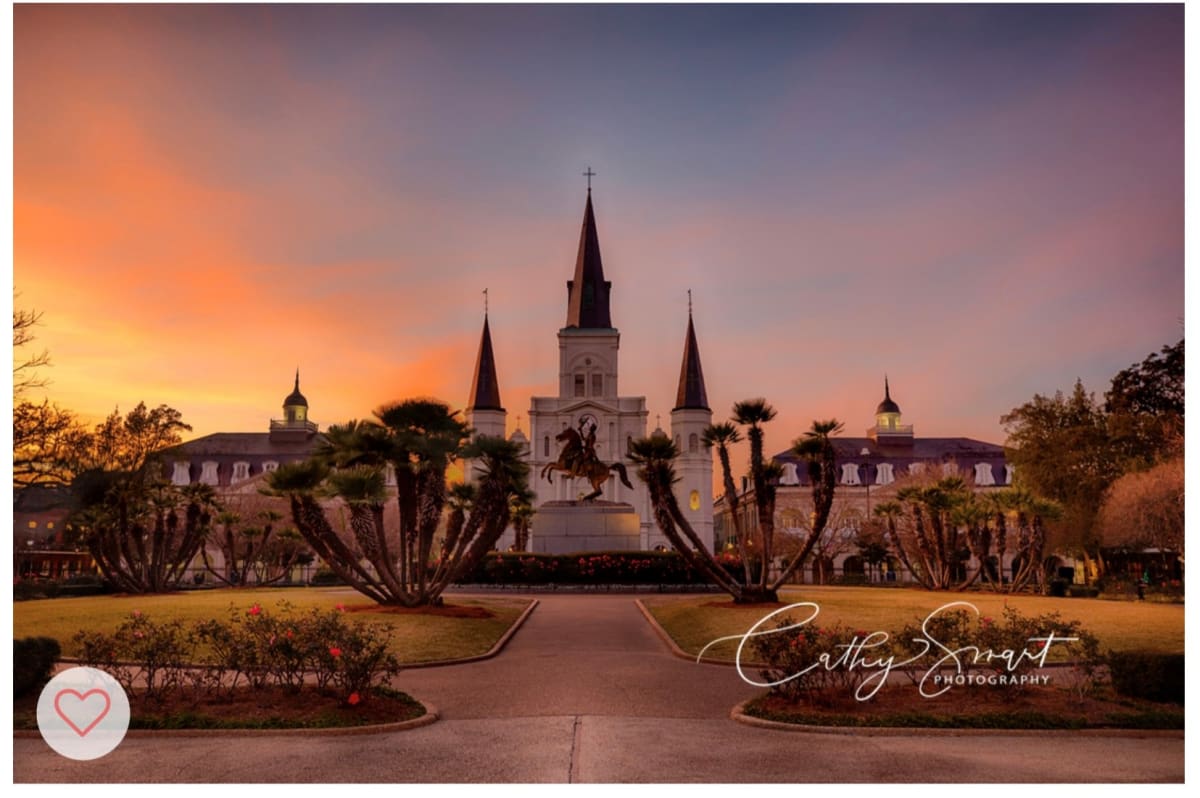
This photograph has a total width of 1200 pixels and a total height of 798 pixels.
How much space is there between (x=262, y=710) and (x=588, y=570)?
3008cm

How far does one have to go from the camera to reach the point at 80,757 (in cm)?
1090

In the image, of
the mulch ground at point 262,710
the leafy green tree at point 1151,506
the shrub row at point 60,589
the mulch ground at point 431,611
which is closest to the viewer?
the mulch ground at point 262,710

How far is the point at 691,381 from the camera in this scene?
10481 centimetres

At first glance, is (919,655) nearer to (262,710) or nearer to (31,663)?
(262,710)

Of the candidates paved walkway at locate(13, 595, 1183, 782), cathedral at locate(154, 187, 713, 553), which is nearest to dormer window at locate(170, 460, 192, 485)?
cathedral at locate(154, 187, 713, 553)

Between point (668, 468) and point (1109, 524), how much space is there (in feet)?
92.1

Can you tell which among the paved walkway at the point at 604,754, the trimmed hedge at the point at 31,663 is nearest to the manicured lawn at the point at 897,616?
the paved walkway at the point at 604,754

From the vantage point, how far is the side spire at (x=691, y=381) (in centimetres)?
10419

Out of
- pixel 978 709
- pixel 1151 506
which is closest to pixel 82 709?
pixel 978 709

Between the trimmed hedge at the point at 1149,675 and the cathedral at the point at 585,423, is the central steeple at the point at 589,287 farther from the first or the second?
the trimmed hedge at the point at 1149,675

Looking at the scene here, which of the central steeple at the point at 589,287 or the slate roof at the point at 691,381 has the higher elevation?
the central steeple at the point at 589,287

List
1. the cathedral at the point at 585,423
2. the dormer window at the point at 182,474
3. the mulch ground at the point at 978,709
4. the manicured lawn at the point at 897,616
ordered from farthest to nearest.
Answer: the dormer window at the point at 182,474
the cathedral at the point at 585,423
the manicured lawn at the point at 897,616
the mulch ground at the point at 978,709

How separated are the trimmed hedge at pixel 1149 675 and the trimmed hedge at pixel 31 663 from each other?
15.4 m

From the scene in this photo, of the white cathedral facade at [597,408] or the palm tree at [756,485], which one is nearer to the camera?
the palm tree at [756,485]
